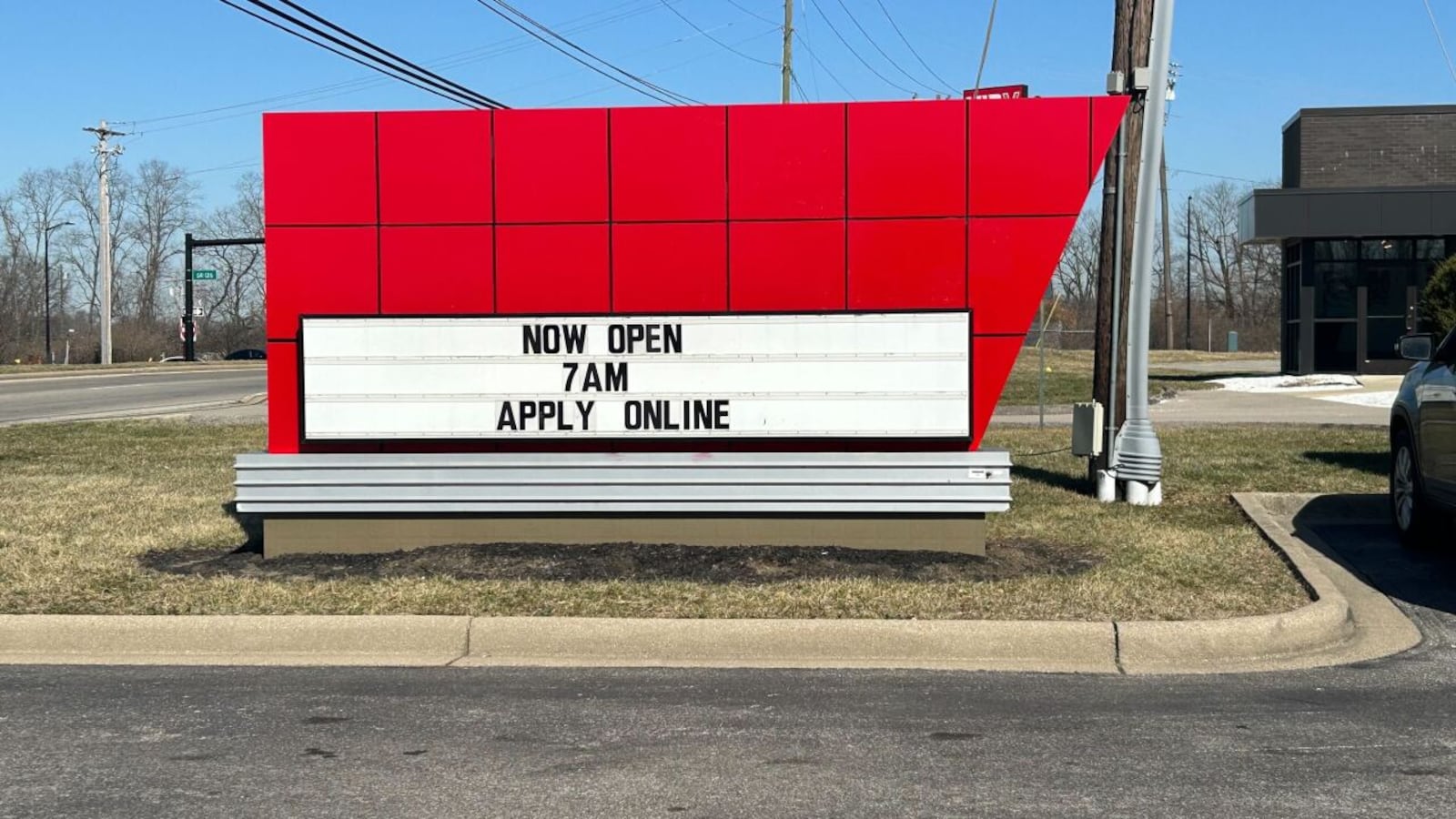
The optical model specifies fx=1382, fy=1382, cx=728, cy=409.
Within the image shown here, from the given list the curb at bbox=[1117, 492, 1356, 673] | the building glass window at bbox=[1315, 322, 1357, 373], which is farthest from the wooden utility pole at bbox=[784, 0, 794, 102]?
the curb at bbox=[1117, 492, 1356, 673]

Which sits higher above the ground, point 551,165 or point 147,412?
point 551,165

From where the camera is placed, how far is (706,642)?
7059 millimetres

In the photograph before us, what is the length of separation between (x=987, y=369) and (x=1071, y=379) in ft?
85.5

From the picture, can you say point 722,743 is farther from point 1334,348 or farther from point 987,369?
point 1334,348

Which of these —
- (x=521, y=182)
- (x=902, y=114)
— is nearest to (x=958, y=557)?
(x=902, y=114)

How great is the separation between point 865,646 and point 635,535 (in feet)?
8.43

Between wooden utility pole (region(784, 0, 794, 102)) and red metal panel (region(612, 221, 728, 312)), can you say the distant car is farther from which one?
wooden utility pole (region(784, 0, 794, 102))

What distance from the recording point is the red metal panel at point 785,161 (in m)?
8.92

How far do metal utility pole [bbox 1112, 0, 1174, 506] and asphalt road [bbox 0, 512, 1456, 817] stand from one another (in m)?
4.41

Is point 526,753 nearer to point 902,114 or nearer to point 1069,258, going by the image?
point 902,114

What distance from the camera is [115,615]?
7449 mm

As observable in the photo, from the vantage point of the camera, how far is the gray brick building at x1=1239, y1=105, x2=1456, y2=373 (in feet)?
109

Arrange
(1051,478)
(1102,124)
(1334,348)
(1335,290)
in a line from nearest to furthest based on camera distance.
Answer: (1102,124), (1051,478), (1335,290), (1334,348)

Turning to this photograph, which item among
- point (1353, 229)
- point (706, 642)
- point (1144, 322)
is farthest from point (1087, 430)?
point (1353, 229)
